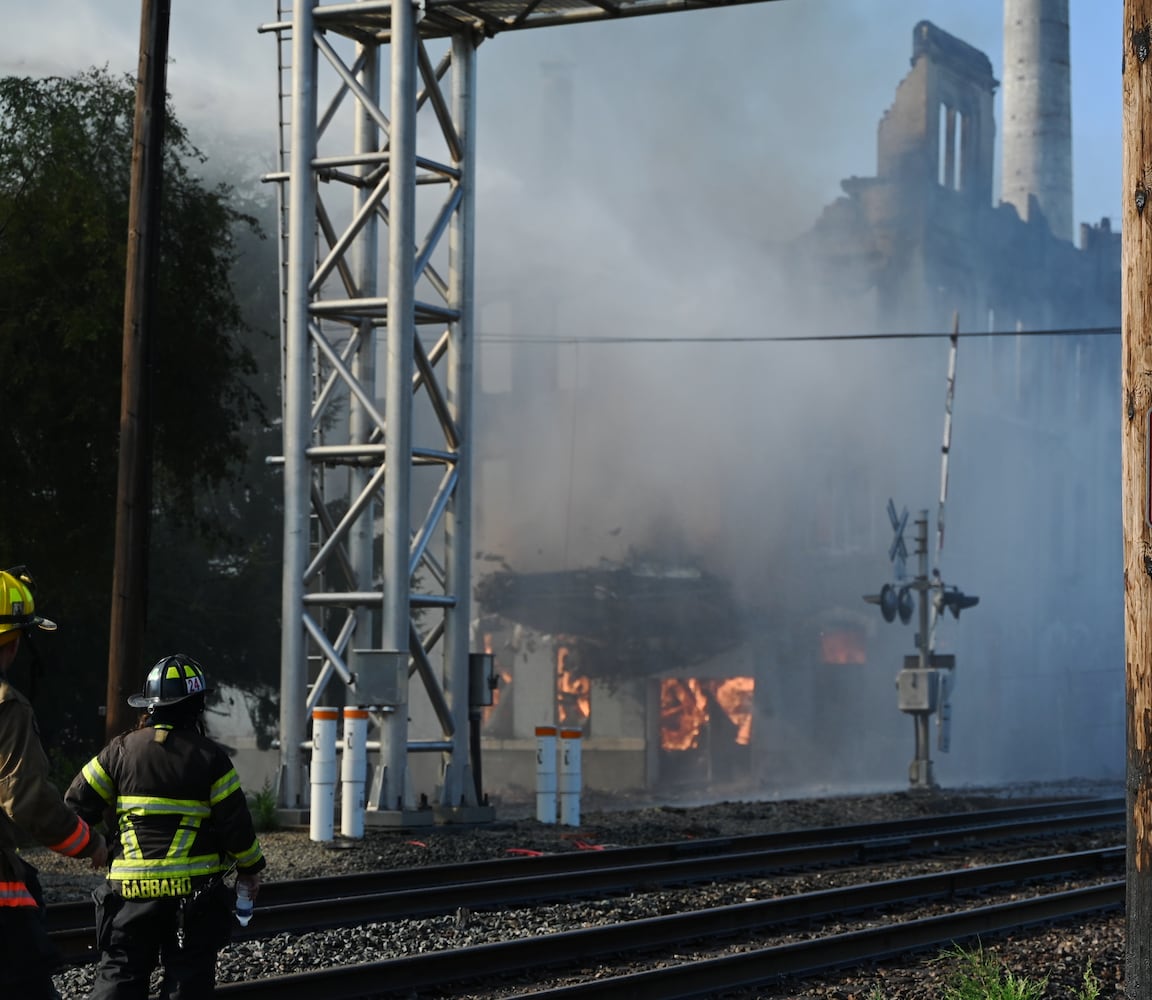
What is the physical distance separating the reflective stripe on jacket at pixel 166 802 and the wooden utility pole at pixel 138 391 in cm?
939

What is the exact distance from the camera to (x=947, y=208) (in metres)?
70.3

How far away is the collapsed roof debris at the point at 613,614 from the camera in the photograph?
165 feet

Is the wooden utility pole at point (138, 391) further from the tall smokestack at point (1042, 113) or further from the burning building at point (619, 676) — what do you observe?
the tall smokestack at point (1042, 113)

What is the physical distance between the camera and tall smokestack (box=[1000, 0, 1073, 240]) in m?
81.0

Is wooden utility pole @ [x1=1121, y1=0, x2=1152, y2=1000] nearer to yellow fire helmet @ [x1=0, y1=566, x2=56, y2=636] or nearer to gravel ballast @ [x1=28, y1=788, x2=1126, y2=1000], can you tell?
gravel ballast @ [x1=28, y1=788, x2=1126, y2=1000]

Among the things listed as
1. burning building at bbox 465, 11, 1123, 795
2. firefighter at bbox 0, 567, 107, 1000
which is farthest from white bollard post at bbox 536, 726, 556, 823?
burning building at bbox 465, 11, 1123, 795

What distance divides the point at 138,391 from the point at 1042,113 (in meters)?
73.3

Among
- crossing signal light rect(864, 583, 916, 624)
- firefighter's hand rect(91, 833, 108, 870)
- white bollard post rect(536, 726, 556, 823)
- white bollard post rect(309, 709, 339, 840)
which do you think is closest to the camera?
firefighter's hand rect(91, 833, 108, 870)

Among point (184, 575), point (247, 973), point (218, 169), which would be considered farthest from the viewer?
point (218, 169)

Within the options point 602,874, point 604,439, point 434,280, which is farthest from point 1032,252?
point 602,874

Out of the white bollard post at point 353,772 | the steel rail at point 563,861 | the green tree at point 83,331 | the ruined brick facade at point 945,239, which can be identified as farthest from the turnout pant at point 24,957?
the ruined brick facade at point 945,239

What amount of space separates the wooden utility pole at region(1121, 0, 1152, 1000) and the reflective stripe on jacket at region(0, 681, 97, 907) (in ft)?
11.3

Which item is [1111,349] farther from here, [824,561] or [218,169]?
[218,169]

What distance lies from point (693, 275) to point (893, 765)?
18300 millimetres
